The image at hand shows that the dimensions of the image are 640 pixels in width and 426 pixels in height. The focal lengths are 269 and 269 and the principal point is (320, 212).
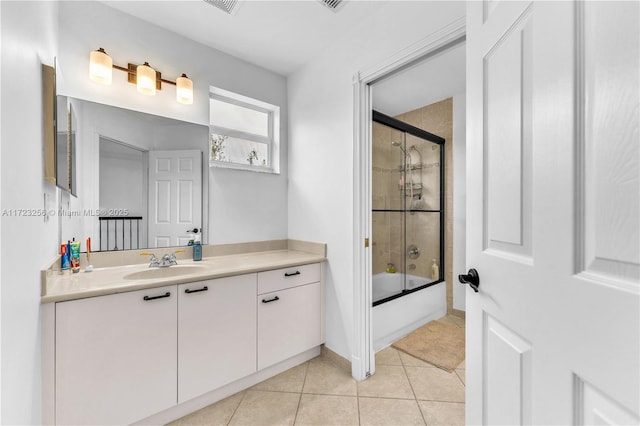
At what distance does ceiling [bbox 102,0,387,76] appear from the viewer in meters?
1.73

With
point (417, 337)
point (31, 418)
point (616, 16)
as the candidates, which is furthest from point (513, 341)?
point (417, 337)

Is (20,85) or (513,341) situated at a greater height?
(20,85)

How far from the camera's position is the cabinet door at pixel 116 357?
3.95 ft

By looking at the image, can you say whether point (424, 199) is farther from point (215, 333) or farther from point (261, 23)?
point (215, 333)

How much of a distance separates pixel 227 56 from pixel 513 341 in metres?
2.58

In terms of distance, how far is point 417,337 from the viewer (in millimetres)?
2455

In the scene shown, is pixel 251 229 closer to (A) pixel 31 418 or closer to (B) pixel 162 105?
(B) pixel 162 105

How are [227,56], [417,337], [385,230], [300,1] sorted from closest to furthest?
[300,1], [227,56], [417,337], [385,230]

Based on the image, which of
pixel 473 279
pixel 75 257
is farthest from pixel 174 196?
pixel 473 279

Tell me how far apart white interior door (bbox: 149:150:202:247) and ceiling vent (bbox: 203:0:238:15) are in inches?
38.5

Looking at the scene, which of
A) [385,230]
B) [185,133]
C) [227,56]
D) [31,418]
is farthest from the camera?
[385,230]

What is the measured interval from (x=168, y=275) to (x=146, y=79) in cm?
133

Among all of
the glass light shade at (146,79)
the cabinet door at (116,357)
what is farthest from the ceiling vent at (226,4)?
the cabinet door at (116,357)

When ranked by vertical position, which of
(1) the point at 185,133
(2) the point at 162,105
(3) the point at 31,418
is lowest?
(3) the point at 31,418
